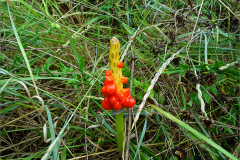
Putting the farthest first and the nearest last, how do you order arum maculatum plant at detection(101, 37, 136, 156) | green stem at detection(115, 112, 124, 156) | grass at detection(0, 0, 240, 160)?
grass at detection(0, 0, 240, 160)
green stem at detection(115, 112, 124, 156)
arum maculatum plant at detection(101, 37, 136, 156)

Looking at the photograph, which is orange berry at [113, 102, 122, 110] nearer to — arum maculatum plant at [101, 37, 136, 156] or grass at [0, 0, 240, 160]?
arum maculatum plant at [101, 37, 136, 156]

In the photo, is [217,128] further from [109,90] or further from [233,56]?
[109,90]

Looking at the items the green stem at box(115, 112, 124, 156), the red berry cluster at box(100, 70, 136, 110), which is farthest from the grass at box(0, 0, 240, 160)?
the red berry cluster at box(100, 70, 136, 110)

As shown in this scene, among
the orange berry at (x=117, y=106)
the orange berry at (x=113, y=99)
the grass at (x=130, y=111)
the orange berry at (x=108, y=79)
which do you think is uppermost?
the orange berry at (x=108, y=79)

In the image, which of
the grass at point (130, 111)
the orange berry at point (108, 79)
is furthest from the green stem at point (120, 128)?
the orange berry at point (108, 79)

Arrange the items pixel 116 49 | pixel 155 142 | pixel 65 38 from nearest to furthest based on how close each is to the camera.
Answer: pixel 116 49 < pixel 155 142 < pixel 65 38

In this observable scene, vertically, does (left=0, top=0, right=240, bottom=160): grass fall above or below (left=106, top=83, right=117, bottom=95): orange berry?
below

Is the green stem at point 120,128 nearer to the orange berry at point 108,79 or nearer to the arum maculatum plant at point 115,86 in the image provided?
the arum maculatum plant at point 115,86

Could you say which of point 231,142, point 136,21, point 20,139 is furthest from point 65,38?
point 231,142
